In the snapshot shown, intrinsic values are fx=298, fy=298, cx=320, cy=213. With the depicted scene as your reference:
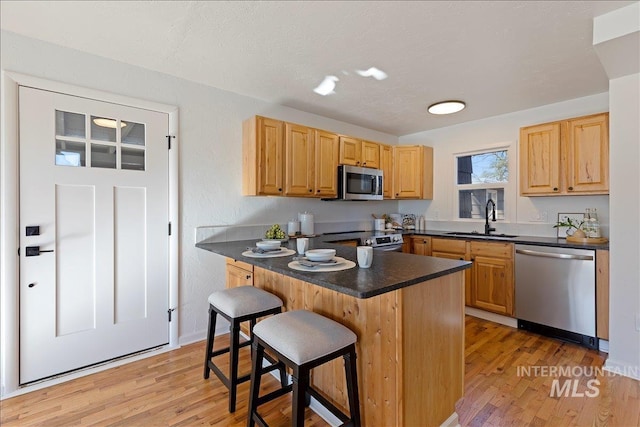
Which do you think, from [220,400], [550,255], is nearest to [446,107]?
[550,255]

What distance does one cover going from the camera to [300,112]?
3662 mm

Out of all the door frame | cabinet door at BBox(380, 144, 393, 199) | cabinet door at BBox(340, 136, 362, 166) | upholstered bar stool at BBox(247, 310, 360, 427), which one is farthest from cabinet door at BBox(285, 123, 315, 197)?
the door frame

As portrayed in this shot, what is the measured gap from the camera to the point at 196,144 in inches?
113

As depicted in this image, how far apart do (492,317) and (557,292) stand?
0.75m

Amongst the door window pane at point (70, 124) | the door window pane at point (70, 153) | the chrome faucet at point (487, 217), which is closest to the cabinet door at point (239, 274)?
the door window pane at point (70, 153)

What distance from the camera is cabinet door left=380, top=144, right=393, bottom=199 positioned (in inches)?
168

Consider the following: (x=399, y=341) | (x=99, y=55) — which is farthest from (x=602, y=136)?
(x=99, y=55)

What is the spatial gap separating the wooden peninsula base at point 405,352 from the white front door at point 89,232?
5.59 feet

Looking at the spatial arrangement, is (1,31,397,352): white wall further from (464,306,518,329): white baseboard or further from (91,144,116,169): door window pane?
(464,306,518,329): white baseboard

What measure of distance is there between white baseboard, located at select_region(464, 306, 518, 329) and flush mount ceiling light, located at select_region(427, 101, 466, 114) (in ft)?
7.66

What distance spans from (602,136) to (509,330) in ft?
6.82

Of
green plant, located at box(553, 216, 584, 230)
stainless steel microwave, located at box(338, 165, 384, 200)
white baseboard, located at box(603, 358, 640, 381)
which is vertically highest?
stainless steel microwave, located at box(338, 165, 384, 200)

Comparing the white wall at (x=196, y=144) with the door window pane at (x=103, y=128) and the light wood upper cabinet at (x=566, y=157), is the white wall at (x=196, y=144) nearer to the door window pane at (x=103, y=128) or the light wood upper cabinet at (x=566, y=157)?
the door window pane at (x=103, y=128)

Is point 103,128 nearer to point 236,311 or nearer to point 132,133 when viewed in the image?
point 132,133
